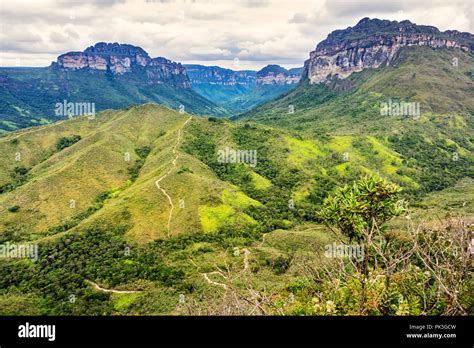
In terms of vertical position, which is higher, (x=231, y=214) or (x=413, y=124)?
(x=413, y=124)

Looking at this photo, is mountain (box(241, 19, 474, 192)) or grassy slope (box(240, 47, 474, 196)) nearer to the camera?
grassy slope (box(240, 47, 474, 196))

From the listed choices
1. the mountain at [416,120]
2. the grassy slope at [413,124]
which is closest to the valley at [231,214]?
the grassy slope at [413,124]

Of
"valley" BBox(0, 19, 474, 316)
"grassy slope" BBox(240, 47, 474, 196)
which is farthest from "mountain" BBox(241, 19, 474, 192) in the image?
"valley" BBox(0, 19, 474, 316)

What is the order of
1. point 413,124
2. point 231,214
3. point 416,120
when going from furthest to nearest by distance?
1. point 416,120
2. point 413,124
3. point 231,214

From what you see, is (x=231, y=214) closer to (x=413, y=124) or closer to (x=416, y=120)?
(x=413, y=124)

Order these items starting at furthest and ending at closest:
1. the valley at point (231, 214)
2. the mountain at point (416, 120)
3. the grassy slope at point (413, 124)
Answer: the mountain at point (416, 120), the grassy slope at point (413, 124), the valley at point (231, 214)

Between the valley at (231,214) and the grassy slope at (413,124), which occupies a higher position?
the grassy slope at (413,124)

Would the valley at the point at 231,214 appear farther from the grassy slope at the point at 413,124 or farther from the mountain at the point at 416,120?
the mountain at the point at 416,120

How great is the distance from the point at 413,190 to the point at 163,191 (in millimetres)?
60247

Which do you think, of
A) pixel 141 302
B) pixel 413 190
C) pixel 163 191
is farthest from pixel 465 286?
pixel 413 190

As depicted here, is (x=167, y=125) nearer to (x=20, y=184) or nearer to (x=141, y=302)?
(x=20, y=184)

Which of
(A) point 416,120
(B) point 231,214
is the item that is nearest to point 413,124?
(A) point 416,120

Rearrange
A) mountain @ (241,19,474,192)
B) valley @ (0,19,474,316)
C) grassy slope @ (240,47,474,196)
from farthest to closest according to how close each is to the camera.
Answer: mountain @ (241,19,474,192)
grassy slope @ (240,47,474,196)
valley @ (0,19,474,316)

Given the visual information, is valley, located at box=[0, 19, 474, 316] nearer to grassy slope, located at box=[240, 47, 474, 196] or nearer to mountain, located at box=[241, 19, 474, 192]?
grassy slope, located at box=[240, 47, 474, 196]
